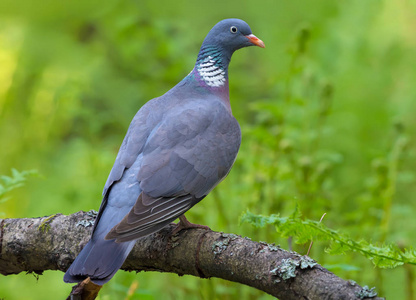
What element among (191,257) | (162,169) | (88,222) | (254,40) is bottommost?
(191,257)

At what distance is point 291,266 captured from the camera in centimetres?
191

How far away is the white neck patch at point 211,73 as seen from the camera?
3236 mm

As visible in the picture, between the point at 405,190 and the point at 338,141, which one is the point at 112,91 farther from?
the point at 405,190

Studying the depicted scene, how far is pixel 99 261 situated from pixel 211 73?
1.46 metres

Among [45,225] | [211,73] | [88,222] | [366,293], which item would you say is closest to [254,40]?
[211,73]

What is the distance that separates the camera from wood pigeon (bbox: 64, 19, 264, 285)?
2266 millimetres

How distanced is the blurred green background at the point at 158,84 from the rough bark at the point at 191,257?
4.41 ft

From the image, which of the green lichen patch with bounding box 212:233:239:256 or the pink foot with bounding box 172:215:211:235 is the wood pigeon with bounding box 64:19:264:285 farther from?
the green lichen patch with bounding box 212:233:239:256

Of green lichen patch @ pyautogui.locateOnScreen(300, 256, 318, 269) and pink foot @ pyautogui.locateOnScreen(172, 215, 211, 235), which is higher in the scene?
pink foot @ pyautogui.locateOnScreen(172, 215, 211, 235)

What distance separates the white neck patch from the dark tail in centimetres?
125

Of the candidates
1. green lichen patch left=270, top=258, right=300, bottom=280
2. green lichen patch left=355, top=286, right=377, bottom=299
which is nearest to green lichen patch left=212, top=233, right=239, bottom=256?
green lichen patch left=270, top=258, right=300, bottom=280

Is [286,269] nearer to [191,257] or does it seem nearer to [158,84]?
[191,257]

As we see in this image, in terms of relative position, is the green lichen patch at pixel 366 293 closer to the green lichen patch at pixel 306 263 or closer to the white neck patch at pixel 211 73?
the green lichen patch at pixel 306 263

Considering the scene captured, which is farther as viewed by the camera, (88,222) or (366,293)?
(88,222)
